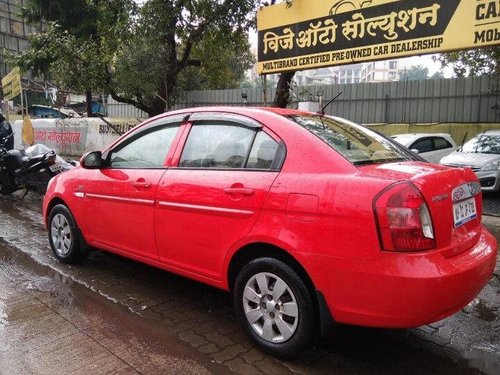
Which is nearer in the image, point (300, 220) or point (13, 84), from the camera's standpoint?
point (300, 220)

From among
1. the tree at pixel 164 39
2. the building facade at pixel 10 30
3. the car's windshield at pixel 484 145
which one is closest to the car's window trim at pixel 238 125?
the car's windshield at pixel 484 145

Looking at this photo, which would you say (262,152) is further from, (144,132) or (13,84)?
(13,84)

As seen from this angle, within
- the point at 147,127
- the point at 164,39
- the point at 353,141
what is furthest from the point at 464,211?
the point at 164,39

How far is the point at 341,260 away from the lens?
8.24 feet

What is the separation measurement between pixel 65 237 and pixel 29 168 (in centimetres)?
416

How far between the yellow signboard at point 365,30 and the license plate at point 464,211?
5132 millimetres

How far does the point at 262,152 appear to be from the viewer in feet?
9.96

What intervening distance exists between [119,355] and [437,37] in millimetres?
6983

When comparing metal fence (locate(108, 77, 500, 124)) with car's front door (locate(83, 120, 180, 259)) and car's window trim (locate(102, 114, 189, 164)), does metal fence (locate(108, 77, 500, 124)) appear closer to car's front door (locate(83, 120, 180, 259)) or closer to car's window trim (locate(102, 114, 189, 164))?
car's window trim (locate(102, 114, 189, 164))

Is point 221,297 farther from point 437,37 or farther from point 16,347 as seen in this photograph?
point 437,37

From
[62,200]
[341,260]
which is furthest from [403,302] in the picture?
[62,200]

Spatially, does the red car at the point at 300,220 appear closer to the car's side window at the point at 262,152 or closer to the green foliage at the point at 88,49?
the car's side window at the point at 262,152

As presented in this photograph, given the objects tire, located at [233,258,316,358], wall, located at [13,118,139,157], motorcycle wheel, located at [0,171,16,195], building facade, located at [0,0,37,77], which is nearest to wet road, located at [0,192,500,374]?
tire, located at [233,258,316,358]

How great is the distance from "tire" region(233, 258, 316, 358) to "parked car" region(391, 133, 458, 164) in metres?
8.49
